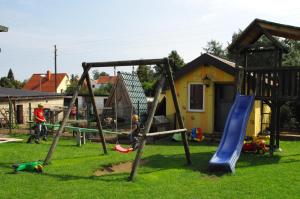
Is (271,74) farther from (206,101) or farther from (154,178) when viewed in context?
(154,178)

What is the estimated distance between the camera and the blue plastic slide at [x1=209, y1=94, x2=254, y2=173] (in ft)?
33.2

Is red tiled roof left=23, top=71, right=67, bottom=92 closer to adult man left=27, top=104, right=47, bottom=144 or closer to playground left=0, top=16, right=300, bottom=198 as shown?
adult man left=27, top=104, right=47, bottom=144

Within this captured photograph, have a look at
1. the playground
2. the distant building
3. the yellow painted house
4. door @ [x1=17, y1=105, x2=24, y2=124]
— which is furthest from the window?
door @ [x1=17, y1=105, x2=24, y2=124]

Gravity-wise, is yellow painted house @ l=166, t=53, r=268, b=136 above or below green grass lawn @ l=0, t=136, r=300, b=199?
above

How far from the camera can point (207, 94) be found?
1845 cm

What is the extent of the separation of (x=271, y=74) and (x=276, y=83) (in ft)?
3.79

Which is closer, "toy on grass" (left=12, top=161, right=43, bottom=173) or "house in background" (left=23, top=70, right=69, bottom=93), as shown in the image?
"toy on grass" (left=12, top=161, right=43, bottom=173)

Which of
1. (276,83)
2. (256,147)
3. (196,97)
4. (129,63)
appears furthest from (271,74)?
(129,63)

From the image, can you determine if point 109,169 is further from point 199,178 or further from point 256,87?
point 256,87

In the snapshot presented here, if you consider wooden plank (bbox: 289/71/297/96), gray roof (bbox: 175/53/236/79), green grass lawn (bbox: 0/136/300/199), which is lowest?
green grass lawn (bbox: 0/136/300/199)

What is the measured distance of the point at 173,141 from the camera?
17.3m

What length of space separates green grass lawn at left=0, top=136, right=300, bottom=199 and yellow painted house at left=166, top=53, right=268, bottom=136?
5.37 metres

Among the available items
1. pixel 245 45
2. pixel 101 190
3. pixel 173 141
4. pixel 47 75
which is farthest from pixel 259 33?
pixel 47 75

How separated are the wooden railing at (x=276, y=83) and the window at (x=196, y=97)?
16.3 ft
